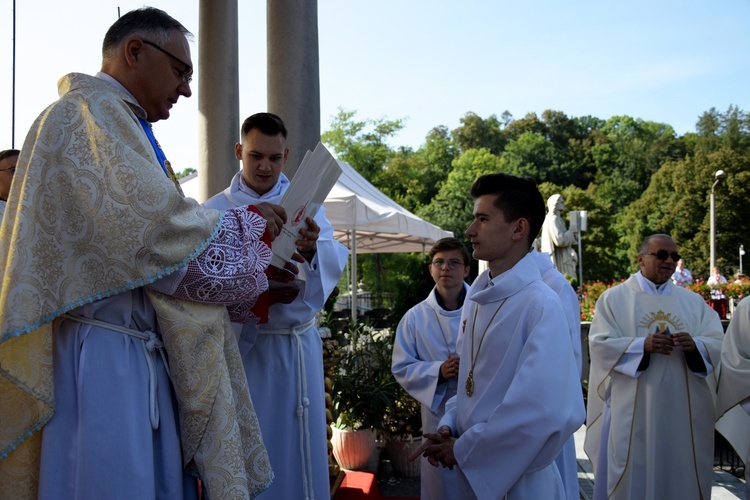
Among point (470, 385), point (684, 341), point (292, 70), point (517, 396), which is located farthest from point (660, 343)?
point (292, 70)

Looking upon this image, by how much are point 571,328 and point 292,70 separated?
3219mm

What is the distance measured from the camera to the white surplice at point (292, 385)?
3.20 metres

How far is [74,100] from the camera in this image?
1.99 meters

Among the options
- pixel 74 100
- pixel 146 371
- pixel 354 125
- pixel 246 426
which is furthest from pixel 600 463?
pixel 354 125

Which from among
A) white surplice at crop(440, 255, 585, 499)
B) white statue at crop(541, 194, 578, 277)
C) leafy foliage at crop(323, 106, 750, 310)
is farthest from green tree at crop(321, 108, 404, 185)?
white surplice at crop(440, 255, 585, 499)

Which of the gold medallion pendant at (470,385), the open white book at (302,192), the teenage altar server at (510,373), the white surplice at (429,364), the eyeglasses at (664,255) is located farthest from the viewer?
the eyeglasses at (664,255)

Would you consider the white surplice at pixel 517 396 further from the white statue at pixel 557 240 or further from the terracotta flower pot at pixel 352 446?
the white statue at pixel 557 240

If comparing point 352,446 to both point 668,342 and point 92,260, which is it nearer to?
point 668,342

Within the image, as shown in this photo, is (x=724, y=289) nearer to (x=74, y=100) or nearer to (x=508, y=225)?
(x=508, y=225)

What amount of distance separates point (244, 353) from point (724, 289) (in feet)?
43.6

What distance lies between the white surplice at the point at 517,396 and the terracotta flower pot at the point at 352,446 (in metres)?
3.23

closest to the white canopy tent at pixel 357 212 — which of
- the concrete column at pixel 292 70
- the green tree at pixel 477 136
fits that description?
the concrete column at pixel 292 70

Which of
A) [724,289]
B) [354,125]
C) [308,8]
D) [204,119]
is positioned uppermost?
[354,125]

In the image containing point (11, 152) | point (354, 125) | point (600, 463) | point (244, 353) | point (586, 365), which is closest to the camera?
point (244, 353)
